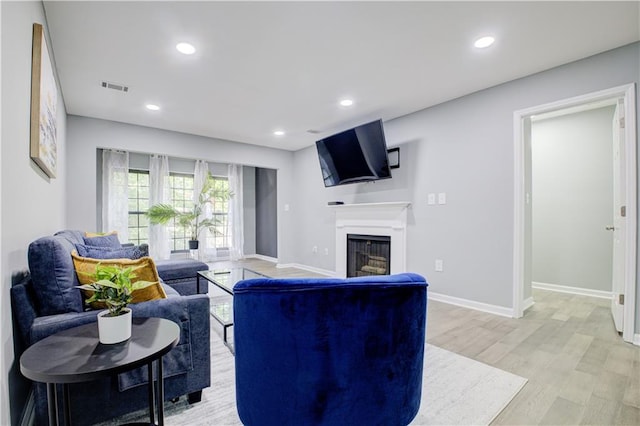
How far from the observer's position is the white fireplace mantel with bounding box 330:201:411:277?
4.00 m

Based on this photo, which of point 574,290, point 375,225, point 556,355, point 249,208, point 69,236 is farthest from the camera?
point 249,208

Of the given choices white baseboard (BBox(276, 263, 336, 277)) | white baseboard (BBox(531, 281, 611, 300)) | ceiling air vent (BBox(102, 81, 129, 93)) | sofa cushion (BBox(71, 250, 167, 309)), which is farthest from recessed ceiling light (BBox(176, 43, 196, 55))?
white baseboard (BBox(531, 281, 611, 300))

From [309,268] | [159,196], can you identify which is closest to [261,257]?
[309,268]

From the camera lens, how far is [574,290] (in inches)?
159

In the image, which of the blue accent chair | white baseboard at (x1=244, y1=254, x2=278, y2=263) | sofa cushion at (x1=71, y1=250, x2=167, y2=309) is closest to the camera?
the blue accent chair

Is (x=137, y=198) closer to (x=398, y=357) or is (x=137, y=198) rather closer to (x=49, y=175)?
(x=49, y=175)

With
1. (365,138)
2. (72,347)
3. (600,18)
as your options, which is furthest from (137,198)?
(600,18)

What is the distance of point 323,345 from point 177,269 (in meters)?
2.90

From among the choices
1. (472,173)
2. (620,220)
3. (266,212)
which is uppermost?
(472,173)

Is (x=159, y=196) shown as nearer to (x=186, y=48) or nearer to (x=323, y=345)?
(x=186, y=48)

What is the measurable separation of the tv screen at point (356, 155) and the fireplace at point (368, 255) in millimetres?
904

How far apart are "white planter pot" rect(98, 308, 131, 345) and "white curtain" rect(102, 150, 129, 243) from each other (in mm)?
4829

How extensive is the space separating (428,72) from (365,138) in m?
1.26

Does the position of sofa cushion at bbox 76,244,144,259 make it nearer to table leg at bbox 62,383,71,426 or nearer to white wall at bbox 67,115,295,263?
table leg at bbox 62,383,71,426
